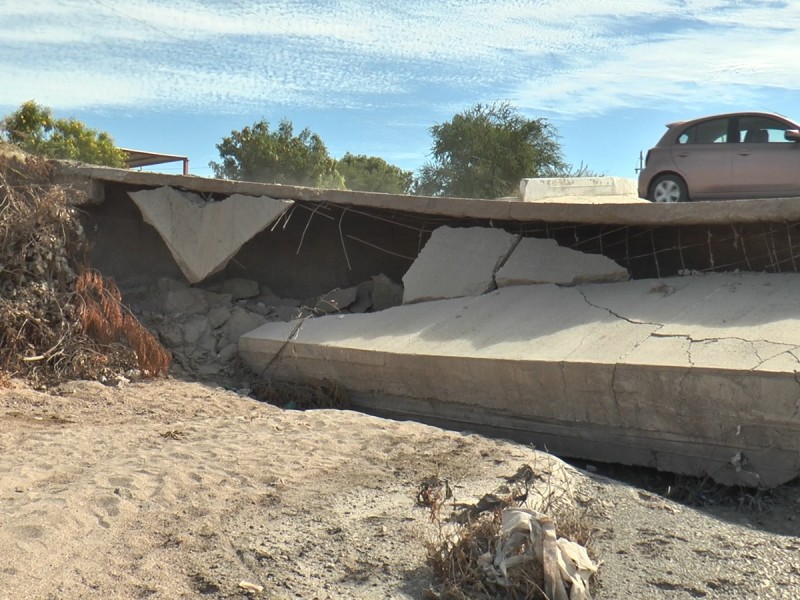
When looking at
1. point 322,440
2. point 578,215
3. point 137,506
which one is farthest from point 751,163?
point 137,506

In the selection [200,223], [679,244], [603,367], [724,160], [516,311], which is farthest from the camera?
[724,160]

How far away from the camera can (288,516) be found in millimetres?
4941

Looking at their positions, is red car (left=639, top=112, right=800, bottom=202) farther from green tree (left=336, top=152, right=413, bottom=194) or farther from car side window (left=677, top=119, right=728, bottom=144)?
green tree (left=336, top=152, right=413, bottom=194)

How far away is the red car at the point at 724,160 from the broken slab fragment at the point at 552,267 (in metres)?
4.12

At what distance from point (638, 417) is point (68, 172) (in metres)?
7.01

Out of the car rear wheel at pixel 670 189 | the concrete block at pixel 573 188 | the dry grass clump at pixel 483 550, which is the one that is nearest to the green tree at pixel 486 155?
the concrete block at pixel 573 188

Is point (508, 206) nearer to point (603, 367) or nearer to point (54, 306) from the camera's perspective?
point (603, 367)

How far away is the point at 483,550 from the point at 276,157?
2715 centimetres

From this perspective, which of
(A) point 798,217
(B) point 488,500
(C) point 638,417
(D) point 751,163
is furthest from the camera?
(D) point 751,163

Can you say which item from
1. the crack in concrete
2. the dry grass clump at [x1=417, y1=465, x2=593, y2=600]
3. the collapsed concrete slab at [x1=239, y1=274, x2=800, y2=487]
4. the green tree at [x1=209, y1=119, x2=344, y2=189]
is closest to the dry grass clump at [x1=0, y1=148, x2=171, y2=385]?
the collapsed concrete slab at [x1=239, y1=274, x2=800, y2=487]

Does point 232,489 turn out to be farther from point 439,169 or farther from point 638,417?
point 439,169

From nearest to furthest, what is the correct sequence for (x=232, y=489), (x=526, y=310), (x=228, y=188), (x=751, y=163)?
(x=232, y=489), (x=526, y=310), (x=228, y=188), (x=751, y=163)

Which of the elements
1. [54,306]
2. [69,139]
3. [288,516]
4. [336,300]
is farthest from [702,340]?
[69,139]

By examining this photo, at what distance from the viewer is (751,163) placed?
11.5m
